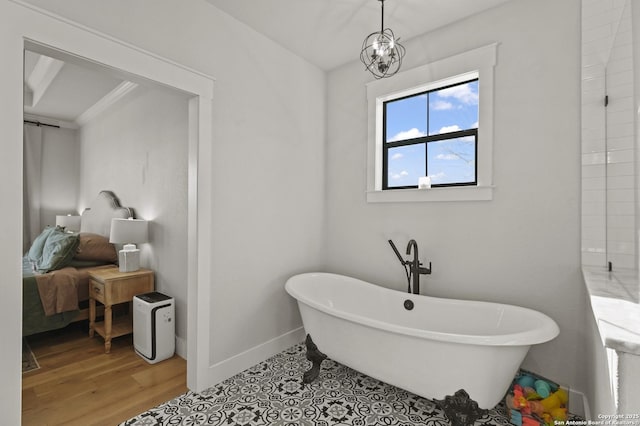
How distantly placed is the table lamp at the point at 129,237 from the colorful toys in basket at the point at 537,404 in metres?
3.12

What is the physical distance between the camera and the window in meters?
2.28

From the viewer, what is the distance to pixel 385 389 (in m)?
2.18

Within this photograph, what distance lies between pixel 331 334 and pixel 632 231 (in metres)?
1.74

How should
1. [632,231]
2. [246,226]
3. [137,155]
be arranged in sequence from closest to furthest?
1. [632,231]
2. [246,226]
3. [137,155]

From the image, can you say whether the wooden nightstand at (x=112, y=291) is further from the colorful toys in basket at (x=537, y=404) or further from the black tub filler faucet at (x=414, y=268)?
the colorful toys in basket at (x=537, y=404)

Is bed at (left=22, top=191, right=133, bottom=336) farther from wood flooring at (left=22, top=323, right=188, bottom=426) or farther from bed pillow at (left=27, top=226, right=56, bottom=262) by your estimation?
wood flooring at (left=22, top=323, right=188, bottom=426)

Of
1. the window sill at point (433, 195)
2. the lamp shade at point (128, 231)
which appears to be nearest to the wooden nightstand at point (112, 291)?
the lamp shade at point (128, 231)

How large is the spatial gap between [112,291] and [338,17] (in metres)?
2.87

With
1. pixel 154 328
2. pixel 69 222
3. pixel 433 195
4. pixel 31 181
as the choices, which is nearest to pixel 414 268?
pixel 433 195

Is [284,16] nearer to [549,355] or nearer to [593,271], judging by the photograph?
[593,271]

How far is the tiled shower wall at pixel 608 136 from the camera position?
1.66 metres

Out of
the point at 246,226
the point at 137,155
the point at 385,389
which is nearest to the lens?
the point at 385,389

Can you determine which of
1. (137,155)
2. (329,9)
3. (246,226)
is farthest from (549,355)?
(137,155)

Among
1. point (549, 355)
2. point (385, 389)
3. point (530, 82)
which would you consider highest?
point (530, 82)
